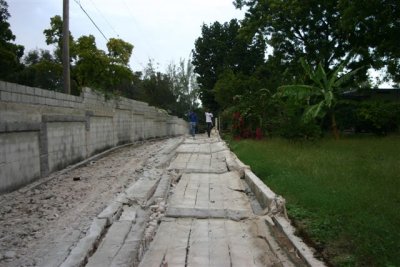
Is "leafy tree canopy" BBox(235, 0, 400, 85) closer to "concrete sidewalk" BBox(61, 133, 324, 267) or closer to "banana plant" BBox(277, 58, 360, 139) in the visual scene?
"banana plant" BBox(277, 58, 360, 139)

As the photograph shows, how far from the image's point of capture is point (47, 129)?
11133 mm

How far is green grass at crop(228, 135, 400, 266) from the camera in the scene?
489cm

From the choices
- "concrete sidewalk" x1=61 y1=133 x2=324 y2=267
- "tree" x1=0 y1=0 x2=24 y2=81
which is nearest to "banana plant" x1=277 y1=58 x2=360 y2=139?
"concrete sidewalk" x1=61 y1=133 x2=324 y2=267

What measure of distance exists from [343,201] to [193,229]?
7.58 feet

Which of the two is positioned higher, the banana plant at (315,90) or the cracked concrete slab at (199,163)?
the banana plant at (315,90)

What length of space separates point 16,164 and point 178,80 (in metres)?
55.3

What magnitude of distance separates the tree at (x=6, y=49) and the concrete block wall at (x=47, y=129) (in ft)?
59.2

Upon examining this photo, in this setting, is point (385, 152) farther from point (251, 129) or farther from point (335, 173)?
point (251, 129)

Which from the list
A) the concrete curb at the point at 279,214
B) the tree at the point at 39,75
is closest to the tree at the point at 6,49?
the tree at the point at 39,75

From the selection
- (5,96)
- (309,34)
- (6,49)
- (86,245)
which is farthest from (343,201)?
(6,49)

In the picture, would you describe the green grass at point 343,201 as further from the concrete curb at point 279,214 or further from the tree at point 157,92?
the tree at point 157,92

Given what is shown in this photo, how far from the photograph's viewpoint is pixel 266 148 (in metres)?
16.0

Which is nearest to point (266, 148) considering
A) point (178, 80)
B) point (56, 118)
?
point (56, 118)

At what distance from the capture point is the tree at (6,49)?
3453 cm
